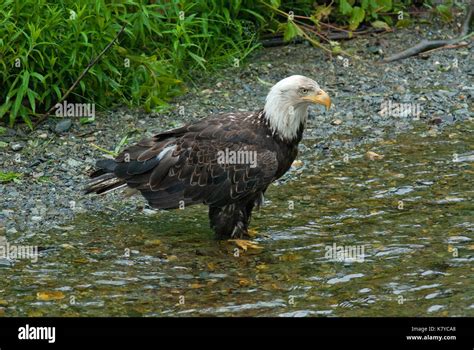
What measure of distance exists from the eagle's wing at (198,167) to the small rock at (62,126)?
65.8 inches

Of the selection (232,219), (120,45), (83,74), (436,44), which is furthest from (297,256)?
(436,44)

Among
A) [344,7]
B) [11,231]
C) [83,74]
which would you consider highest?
[344,7]

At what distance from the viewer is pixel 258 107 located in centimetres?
1055

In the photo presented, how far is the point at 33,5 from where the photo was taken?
9648 mm

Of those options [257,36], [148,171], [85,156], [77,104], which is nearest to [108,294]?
[148,171]

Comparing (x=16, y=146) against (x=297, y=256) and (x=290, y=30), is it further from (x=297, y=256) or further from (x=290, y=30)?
(x=290, y=30)

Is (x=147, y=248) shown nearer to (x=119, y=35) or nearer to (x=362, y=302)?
(x=362, y=302)

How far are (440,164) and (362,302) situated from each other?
2.86 m

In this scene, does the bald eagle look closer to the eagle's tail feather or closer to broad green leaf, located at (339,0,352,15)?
the eagle's tail feather

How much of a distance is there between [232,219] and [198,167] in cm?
46

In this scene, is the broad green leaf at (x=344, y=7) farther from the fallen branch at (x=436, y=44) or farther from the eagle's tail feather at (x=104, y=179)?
the eagle's tail feather at (x=104, y=179)

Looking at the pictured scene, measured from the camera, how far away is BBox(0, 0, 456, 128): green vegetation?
9.55 m

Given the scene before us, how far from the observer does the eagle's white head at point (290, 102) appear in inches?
311

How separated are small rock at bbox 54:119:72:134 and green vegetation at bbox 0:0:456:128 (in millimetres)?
177
